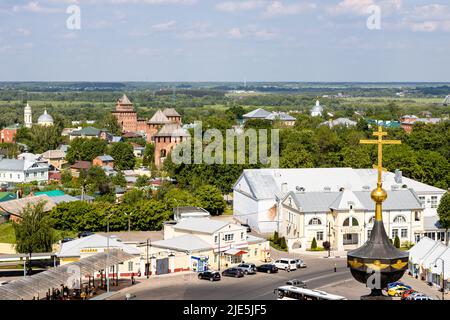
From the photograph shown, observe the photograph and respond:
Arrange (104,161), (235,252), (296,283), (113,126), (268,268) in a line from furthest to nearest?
(113,126) → (104,161) → (235,252) → (268,268) → (296,283)

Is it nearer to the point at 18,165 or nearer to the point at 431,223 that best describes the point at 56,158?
the point at 18,165

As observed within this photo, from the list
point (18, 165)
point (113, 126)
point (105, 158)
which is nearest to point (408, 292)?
point (18, 165)

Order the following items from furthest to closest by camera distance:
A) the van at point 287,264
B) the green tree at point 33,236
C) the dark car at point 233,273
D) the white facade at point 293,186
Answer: the white facade at point 293,186, the green tree at point 33,236, the van at point 287,264, the dark car at point 233,273

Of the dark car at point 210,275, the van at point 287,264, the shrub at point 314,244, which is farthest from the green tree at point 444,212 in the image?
the dark car at point 210,275

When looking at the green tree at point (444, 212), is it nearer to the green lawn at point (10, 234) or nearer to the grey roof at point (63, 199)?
the green lawn at point (10, 234)

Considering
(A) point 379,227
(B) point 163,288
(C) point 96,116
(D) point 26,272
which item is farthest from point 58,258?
(C) point 96,116

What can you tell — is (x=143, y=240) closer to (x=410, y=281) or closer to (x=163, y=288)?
(x=163, y=288)
